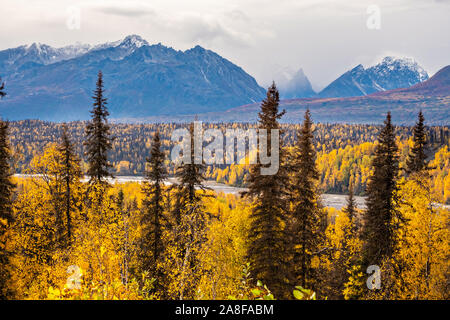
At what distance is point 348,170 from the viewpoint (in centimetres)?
15988

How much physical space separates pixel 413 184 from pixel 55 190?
2587 centimetres

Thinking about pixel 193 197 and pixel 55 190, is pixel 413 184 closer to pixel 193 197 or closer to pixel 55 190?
pixel 193 197

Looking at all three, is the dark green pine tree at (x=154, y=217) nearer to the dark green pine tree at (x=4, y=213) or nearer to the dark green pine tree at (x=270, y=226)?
the dark green pine tree at (x=270, y=226)

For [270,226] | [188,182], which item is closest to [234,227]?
[188,182]

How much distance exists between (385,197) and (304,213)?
5566 millimetres

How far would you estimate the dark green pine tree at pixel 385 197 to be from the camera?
2531 cm

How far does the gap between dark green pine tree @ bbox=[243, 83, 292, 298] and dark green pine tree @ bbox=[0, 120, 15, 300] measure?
13.7 meters

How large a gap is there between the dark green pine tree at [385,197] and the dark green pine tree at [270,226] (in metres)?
6.77

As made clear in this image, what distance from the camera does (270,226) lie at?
2344 cm

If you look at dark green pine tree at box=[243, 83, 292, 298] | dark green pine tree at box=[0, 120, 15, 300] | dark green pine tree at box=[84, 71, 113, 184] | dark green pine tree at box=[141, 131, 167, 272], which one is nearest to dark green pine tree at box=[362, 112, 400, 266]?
dark green pine tree at box=[243, 83, 292, 298]

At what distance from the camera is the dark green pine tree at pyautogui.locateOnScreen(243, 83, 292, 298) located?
75.7 feet

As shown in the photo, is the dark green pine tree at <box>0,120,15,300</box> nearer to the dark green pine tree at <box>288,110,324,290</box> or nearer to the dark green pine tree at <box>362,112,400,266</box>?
the dark green pine tree at <box>288,110,324,290</box>

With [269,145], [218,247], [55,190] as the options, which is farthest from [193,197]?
[55,190]
